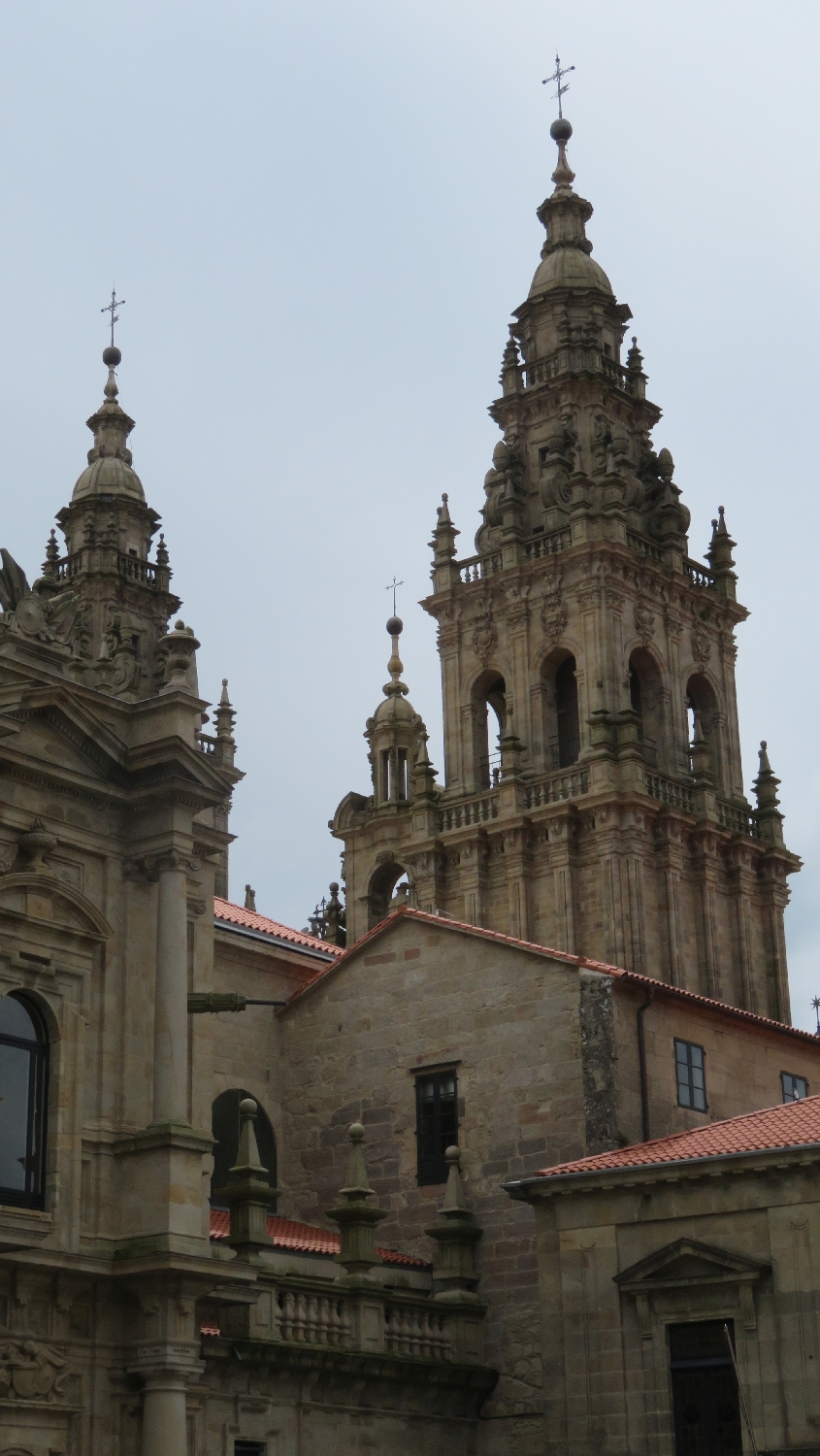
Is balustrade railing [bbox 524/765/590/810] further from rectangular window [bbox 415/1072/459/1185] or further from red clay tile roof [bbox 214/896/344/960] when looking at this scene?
rectangular window [bbox 415/1072/459/1185]

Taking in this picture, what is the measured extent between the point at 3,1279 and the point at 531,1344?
1061 centimetres

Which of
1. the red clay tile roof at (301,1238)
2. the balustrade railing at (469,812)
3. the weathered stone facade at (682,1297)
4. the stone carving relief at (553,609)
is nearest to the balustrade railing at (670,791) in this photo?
the balustrade railing at (469,812)

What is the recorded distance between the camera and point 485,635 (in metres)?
59.4

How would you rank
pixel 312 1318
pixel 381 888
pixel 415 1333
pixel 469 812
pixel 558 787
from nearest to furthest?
pixel 312 1318 → pixel 415 1333 → pixel 558 787 → pixel 469 812 → pixel 381 888

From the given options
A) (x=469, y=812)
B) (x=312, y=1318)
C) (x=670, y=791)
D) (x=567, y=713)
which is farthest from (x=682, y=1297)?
(x=567, y=713)

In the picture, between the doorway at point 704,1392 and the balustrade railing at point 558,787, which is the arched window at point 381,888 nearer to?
the balustrade railing at point 558,787

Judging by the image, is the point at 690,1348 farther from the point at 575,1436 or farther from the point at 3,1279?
the point at 3,1279

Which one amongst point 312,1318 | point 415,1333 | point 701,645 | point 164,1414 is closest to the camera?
point 164,1414

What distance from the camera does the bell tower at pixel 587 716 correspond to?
2138 inches

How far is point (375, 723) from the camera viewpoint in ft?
220

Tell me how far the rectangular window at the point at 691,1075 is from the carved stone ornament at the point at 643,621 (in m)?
24.4

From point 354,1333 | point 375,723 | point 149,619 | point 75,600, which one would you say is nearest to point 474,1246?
point 354,1333

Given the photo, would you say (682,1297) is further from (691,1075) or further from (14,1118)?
(14,1118)

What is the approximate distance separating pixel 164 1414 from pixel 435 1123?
10.6m
